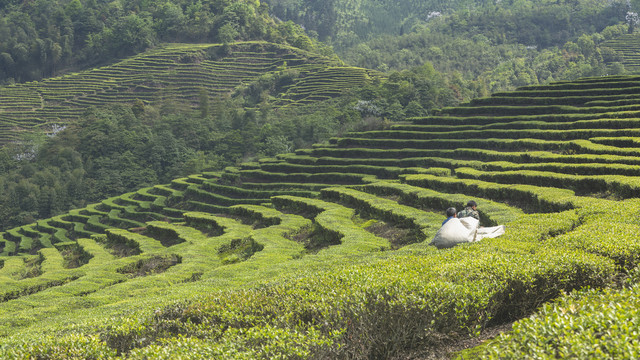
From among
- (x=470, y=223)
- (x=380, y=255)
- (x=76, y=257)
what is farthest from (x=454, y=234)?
(x=76, y=257)

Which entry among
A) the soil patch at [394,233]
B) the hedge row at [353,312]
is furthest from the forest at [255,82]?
the hedge row at [353,312]

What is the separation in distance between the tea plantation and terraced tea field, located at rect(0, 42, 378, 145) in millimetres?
44491

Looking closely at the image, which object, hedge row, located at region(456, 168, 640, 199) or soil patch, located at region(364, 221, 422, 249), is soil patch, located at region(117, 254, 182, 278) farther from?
hedge row, located at region(456, 168, 640, 199)

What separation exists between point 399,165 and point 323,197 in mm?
7280

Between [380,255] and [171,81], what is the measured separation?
96047mm

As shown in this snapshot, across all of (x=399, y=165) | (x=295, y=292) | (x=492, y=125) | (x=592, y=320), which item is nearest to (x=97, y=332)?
(x=295, y=292)

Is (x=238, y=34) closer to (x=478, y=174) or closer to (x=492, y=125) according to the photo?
(x=492, y=125)

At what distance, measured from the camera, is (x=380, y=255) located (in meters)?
12.6

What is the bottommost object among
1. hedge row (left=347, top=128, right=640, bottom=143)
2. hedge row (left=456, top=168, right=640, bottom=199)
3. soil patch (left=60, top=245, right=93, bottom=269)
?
soil patch (left=60, top=245, right=93, bottom=269)

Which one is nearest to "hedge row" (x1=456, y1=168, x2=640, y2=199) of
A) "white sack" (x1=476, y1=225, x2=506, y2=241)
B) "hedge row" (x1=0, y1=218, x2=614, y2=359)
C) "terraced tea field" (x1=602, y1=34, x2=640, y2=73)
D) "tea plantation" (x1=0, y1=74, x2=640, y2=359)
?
"tea plantation" (x1=0, y1=74, x2=640, y2=359)

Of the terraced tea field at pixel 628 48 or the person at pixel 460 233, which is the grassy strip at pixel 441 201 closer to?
the person at pixel 460 233

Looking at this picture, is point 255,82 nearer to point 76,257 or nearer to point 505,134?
point 76,257

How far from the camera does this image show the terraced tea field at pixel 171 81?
88.6 m

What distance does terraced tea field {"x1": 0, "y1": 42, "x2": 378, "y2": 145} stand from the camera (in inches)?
3487
